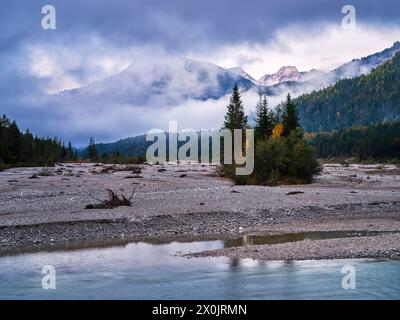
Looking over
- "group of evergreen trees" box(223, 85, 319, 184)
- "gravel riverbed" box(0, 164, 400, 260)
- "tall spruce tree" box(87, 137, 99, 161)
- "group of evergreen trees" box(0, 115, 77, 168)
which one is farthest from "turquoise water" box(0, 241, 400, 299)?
"tall spruce tree" box(87, 137, 99, 161)

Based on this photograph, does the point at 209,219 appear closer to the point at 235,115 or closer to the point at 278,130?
the point at 278,130

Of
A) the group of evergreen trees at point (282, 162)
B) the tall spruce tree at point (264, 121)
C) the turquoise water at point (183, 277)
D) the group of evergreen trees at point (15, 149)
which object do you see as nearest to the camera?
the turquoise water at point (183, 277)

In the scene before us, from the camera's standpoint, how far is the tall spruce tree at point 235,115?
78812mm

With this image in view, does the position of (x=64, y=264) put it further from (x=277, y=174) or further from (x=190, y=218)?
(x=277, y=174)

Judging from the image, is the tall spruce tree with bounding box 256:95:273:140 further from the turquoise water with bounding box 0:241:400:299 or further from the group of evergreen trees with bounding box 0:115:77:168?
the turquoise water with bounding box 0:241:400:299

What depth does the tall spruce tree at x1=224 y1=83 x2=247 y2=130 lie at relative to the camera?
78.8 meters

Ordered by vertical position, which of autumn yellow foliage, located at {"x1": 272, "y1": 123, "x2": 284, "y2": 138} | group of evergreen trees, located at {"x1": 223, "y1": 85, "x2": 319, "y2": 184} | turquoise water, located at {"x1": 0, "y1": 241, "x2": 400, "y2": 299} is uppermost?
autumn yellow foliage, located at {"x1": 272, "y1": 123, "x2": 284, "y2": 138}

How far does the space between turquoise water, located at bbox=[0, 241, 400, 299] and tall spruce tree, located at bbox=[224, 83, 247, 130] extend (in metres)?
60.4

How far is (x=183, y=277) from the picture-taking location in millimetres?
14961

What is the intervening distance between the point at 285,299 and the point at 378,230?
14050mm

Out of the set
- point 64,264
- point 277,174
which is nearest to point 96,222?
point 64,264

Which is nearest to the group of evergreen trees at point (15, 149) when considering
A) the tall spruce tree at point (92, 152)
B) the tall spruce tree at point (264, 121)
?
the tall spruce tree at point (92, 152)

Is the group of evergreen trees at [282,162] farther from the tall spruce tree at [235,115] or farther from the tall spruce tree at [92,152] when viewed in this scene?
the tall spruce tree at [92,152]

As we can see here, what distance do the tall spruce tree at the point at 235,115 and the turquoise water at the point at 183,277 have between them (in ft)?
198
